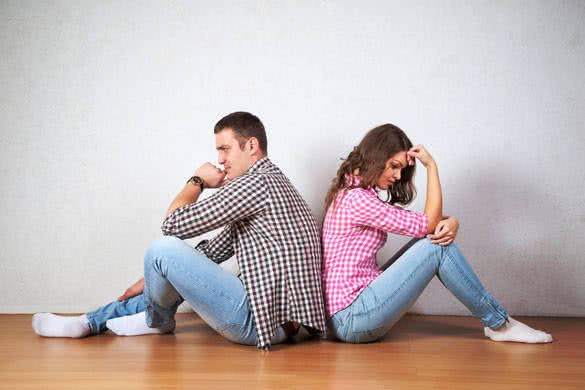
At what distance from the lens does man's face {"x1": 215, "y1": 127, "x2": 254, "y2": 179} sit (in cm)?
209

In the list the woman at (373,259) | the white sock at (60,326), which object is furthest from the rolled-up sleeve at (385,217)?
the white sock at (60,326)

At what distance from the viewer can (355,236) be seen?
2.04 meters

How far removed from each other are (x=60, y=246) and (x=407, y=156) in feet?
6.58

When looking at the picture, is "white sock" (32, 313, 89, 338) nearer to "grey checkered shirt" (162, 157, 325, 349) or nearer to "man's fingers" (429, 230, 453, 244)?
"grey checkered shirt" (162, 157, 325, 349)

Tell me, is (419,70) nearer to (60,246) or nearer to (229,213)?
(229,213)

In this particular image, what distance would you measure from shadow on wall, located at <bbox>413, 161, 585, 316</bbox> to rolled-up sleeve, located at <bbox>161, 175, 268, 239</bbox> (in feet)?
4.74

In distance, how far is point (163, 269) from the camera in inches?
73.7

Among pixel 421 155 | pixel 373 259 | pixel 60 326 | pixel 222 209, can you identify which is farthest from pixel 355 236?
pixel 60 326

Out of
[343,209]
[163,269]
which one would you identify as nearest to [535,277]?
[343,209]

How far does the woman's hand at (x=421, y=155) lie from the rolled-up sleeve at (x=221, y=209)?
644mm

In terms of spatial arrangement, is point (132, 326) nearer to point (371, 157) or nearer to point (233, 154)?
point (233, 154)

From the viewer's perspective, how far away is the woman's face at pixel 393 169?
212cm

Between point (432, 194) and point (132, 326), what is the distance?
1368 mm

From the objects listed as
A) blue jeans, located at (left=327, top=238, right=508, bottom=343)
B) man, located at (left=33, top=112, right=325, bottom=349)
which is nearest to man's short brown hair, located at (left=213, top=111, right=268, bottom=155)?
man, located at (left=33, top=112, right=325, bottom=349)
